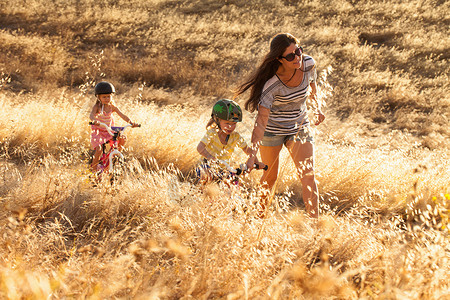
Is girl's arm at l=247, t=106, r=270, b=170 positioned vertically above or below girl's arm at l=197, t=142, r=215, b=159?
above

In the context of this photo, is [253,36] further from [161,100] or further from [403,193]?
[403,193]

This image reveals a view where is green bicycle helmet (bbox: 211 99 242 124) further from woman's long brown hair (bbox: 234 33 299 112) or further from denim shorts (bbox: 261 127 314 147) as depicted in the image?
denim shorts (bbox: 261 127 314 147)

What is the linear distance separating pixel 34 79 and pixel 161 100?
15.2 ft

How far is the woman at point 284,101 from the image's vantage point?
12.4 feet

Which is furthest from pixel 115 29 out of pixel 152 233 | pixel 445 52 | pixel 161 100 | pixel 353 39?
pixel 152 233

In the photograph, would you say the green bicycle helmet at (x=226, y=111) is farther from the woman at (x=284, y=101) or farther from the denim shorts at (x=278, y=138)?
the denim shorts at (x=278, y=138)

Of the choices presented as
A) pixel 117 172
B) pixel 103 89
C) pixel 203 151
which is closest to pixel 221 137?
pixel 203 151

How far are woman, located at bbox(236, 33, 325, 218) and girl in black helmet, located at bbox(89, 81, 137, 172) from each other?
1.88 m

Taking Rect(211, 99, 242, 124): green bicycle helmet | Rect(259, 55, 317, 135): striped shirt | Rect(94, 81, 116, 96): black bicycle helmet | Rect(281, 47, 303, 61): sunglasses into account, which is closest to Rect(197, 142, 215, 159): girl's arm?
Rect(211, 99, 242, 124): green bicycle helmet

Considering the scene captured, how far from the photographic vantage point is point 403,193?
5238 millimetres

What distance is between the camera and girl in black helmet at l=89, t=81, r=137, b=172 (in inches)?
197

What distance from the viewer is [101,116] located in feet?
17.4

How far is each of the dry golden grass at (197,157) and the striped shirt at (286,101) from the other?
25.9 inches

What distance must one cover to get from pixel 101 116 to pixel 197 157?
156 centimetres
